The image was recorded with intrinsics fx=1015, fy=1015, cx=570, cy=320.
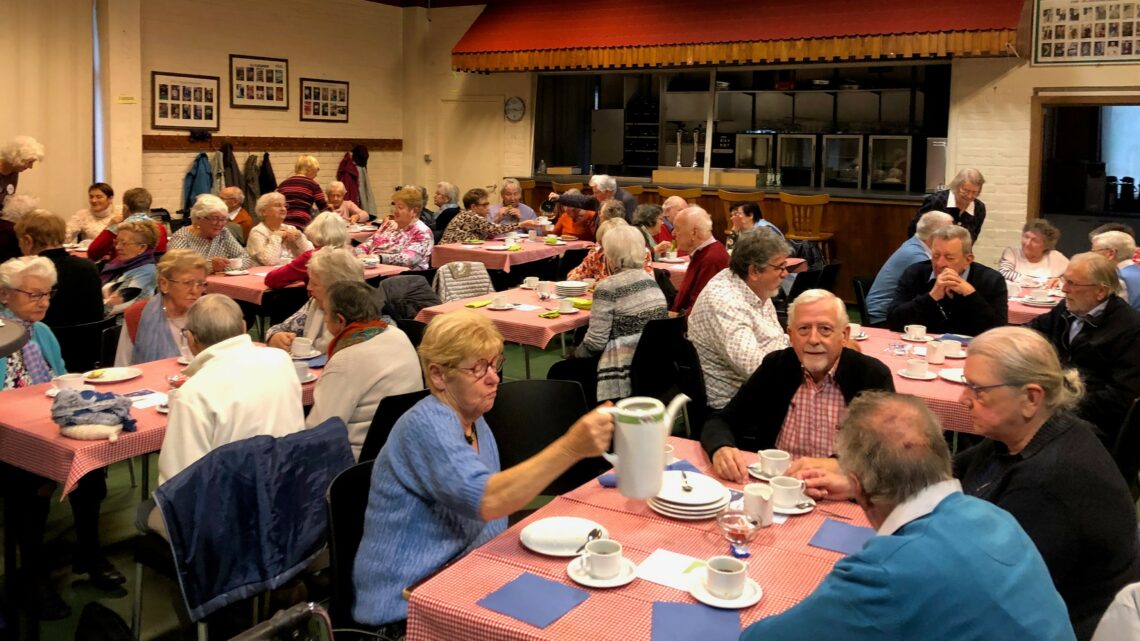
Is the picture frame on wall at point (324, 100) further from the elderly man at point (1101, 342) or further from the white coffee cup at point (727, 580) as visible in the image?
the white coffee cup at point (727, 580)

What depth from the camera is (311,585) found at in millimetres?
3395

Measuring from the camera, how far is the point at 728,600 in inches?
86.3

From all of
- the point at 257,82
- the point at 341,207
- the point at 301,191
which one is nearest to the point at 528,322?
the point at 301,191

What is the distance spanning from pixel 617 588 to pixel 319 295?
9.15 ft

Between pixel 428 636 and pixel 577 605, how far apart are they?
337 mm

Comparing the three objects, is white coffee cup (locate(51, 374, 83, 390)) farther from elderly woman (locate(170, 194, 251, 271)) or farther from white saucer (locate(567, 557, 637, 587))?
elderly woman (locate(170, 194, 251, 271))

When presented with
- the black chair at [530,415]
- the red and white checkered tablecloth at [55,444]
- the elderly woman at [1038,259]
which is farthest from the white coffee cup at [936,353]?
the red and white checkered tablecloth at [55,444]

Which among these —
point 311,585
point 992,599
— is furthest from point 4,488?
point 992,599

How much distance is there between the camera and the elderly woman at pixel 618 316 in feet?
17.2

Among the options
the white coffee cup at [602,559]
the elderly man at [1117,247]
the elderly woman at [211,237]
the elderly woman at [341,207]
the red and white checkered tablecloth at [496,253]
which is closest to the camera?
the white coffee cup at [602,559]

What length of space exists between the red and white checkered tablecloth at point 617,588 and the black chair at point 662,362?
2166 millimetres

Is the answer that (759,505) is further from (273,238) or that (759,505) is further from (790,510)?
(273,238)

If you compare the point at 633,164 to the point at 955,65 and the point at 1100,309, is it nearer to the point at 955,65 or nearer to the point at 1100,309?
the point at 955,65

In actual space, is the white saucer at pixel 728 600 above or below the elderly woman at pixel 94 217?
below
